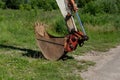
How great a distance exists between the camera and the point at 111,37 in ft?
49.3

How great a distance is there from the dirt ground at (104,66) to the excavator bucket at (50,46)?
0.92 metres

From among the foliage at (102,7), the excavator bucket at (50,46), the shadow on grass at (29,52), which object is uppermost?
the excavator bucket at (50,46)

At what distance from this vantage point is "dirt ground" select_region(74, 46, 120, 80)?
25.5ft

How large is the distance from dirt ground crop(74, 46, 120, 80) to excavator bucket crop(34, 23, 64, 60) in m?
0.92

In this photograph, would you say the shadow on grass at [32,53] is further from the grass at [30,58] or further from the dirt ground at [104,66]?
the dirt ground at [104,66]

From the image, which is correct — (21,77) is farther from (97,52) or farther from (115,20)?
(115,20)

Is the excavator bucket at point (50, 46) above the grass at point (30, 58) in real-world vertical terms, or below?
above

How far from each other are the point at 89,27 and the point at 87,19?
1.86 meters

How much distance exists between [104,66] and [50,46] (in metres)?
1.43

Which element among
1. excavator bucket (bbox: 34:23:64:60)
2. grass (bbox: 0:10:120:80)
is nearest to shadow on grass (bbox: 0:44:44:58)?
grass (bbox: 0:10:120:80)

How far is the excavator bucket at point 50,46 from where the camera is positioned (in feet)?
29.2

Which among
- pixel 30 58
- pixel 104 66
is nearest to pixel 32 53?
pixel 30 58

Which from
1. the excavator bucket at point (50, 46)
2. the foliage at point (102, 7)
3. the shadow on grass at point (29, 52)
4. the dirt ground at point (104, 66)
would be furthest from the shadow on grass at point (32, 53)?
the foliage at point (102, 7)

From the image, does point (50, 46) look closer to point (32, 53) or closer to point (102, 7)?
point (32, 53)
